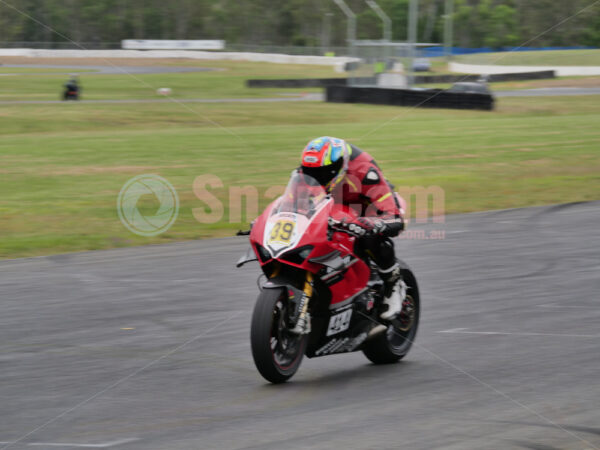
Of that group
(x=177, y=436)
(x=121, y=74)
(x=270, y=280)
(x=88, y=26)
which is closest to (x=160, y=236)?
(x=270, y=280)

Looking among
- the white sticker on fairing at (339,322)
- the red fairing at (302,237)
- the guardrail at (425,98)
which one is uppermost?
the guardrail at (425,98)

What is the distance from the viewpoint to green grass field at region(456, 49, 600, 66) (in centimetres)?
6512

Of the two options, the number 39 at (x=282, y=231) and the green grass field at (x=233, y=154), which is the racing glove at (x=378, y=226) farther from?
the green grass field at (x=233, y=154)

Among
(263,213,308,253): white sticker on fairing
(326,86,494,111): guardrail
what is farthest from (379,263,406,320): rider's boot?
(326,86,494,111): guardrail

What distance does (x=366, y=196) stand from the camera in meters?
6.03

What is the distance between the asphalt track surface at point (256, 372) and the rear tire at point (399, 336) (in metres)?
0.10

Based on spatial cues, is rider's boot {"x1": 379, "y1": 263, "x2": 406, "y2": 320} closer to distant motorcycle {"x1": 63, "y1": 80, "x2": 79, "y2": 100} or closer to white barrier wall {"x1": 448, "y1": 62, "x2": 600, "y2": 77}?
distant motorcycle {"x1": 63, "y1": 80, "x2": 79, "y2": 100}

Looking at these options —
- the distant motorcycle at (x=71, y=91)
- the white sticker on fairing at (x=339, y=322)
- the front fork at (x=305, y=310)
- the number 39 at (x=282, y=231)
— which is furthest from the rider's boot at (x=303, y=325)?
the distant motorcycle at (x=71, y=91)

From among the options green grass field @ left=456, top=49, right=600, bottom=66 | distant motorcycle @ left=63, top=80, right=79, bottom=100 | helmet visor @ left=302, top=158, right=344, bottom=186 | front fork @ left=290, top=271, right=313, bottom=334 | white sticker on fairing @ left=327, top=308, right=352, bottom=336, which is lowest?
white sticker on fairing @ left=327, top=308, right=352, bottom=336

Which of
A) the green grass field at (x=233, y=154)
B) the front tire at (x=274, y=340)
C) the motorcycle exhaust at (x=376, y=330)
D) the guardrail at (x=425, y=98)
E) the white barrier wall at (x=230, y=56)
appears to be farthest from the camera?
the white barrier wall at (x=230, y=56)

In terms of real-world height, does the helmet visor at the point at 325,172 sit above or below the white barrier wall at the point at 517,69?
below

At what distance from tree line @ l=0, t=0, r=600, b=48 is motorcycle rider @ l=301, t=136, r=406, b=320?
85.9m

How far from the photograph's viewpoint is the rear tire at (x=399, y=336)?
20.4 feet

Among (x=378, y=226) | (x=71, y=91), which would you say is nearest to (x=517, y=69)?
(x=71, y=91)
